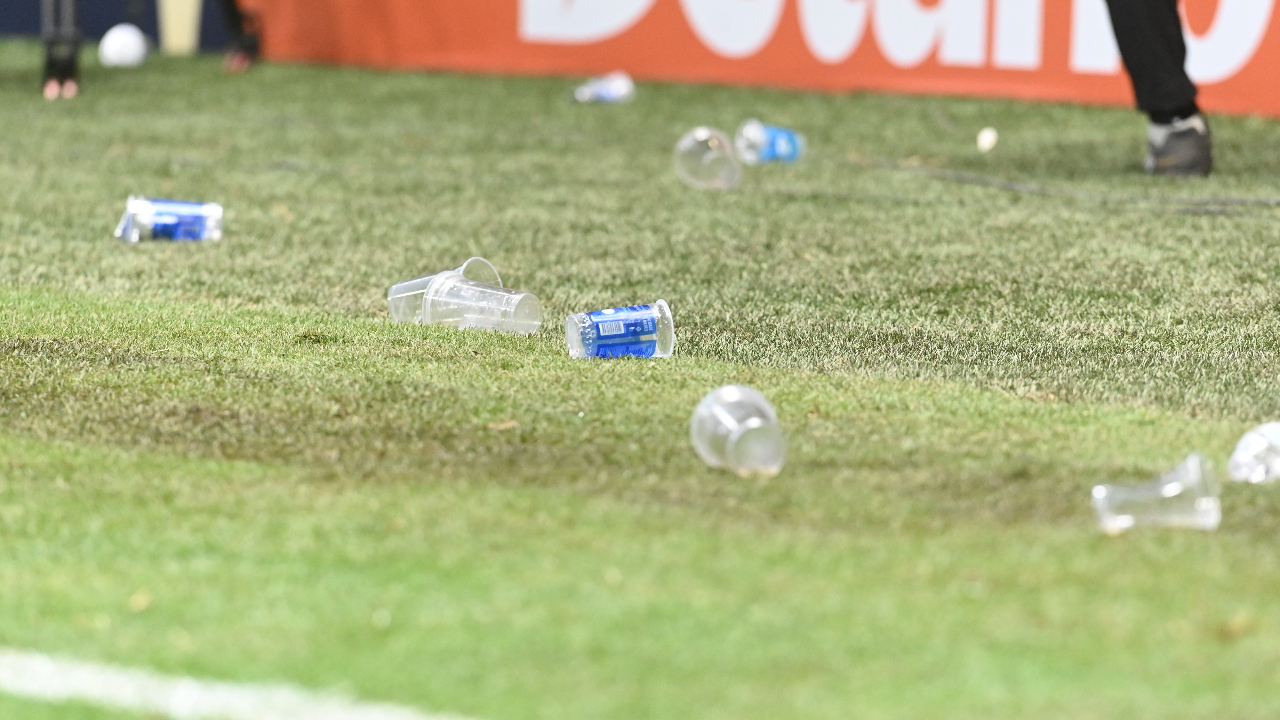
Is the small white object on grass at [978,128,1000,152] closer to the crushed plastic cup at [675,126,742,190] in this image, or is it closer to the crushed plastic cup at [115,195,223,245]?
the crushed plastic cup at [675,126,742,190]

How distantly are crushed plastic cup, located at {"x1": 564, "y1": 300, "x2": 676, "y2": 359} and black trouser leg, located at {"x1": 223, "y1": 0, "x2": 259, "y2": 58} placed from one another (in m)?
8.21

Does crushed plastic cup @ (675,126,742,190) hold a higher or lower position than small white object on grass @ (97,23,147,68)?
higher

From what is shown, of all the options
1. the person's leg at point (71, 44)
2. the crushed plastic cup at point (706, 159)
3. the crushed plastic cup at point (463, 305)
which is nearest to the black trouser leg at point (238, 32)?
the person's leg at point (71, 44)

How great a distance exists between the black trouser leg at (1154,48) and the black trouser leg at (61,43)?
18.5ft

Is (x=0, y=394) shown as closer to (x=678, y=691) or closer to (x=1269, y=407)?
(x=678, y=691)

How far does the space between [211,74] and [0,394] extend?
26.1 ft

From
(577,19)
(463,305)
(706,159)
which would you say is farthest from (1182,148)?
(577,19)

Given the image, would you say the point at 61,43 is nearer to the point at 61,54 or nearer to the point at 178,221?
the point at 61,54

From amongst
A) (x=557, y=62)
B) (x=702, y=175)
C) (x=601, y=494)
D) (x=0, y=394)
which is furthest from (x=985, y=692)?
(x=557, y=62)

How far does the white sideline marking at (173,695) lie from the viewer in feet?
5.81

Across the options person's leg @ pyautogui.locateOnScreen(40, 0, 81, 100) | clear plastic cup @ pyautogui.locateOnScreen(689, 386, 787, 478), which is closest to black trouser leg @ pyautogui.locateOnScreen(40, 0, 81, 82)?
person's leg @ pyautogui.locateOnScreen(40, 0, 81, 100)

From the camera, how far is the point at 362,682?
1.84m

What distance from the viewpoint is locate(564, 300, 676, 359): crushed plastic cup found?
11.3ft

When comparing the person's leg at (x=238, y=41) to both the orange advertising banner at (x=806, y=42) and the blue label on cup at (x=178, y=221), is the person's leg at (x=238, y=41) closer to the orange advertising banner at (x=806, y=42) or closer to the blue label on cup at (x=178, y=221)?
the orange advertising banner at (x=806, y=42)
